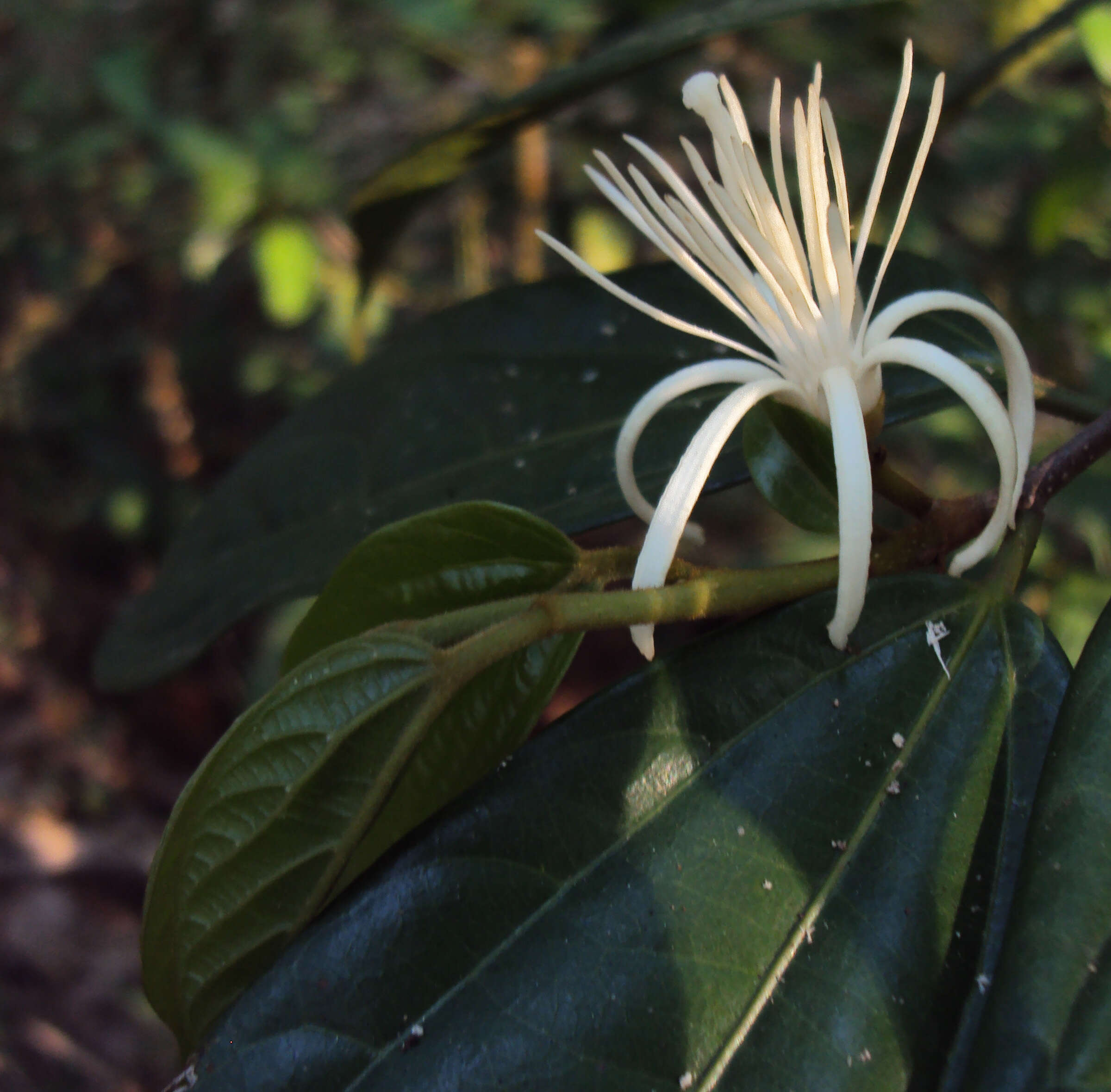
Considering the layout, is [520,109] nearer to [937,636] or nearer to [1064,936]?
[937,636]

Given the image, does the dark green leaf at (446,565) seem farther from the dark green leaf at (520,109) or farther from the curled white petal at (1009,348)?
the dark green leaf at (520,109)

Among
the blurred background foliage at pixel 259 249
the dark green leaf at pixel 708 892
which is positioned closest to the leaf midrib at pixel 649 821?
the dark green leaf at pixel 708 892

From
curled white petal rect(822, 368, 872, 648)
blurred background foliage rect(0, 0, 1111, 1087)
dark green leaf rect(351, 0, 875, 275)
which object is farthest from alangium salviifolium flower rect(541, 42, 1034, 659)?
blurred background foliage rect(0, 0, 1111, 1087)

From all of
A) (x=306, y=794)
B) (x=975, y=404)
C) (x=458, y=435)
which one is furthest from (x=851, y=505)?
(x=458, y=435)

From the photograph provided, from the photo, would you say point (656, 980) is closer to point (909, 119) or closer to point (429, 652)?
point (429, 652)

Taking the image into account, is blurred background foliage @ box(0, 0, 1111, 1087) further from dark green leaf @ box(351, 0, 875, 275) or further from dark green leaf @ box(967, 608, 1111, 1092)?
dark green leaf @ box(967, 608, 1111, 1092)

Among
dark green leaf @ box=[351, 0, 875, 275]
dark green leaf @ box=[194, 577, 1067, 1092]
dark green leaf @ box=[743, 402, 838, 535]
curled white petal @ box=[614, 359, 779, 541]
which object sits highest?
dark green leaf @ box=[351, 0, 875, 275]
